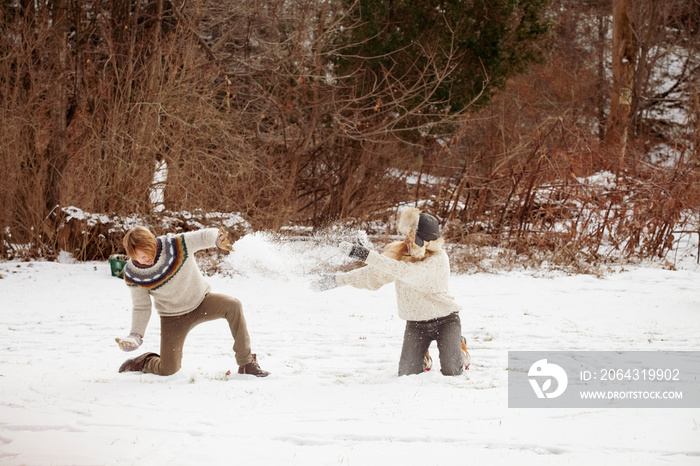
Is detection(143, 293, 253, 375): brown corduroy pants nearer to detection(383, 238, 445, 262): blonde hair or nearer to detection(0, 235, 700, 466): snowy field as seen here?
detection(0, 235, 700, 466): snowy field

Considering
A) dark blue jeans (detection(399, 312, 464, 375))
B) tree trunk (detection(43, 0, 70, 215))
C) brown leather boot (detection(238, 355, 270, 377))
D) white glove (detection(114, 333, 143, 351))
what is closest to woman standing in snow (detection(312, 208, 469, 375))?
dark blue jeans (detection(399, 312, 464, 375))

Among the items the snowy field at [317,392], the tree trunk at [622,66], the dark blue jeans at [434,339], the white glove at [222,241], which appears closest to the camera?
the snowy field at [317,392]

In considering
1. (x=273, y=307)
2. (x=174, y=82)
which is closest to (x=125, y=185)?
(x=174, y=82)

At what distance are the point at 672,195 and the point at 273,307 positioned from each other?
23.9ft

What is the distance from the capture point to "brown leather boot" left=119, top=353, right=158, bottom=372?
18.9 ft

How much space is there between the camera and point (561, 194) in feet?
44.7

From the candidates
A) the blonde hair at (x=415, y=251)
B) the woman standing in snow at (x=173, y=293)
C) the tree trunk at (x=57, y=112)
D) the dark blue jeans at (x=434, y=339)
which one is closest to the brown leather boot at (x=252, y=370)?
the woman standing in snow at (x=173, y=293)

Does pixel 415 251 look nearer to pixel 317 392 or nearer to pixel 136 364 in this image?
pixel 317 392

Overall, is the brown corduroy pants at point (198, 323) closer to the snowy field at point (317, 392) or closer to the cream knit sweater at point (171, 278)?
the cream knit sweater at point (171, 278)

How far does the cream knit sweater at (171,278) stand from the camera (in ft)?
17.6

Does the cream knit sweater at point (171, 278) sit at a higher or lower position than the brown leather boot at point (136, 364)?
higher

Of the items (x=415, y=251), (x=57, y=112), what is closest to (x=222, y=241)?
(x=415, y=251)

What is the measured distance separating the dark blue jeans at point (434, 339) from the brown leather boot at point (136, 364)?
6.49 feet

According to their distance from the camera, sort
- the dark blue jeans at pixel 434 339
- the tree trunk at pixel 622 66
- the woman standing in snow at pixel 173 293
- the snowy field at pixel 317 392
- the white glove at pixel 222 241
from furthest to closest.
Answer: the tree trunk at pixel 622 66
the dark blue jeans at pixel 434 339
the woman standing in snow at pixel 173 293
the white glove at pixel 222 241
the snowy field at pixel 317 392
